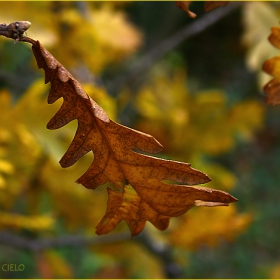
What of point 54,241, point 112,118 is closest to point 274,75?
point 112,118

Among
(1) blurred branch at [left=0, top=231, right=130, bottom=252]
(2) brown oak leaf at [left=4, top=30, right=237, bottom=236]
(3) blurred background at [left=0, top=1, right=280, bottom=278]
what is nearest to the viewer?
(2) brown oak leaf at [left=4, top=30, right=237, bottom=236]

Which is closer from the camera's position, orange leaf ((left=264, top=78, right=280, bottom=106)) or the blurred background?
orange leaf ((left=264, top=78, right=280, bottom=106))

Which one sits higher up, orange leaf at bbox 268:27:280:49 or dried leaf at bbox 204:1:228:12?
dried leaf at bbox 204:1:228:12

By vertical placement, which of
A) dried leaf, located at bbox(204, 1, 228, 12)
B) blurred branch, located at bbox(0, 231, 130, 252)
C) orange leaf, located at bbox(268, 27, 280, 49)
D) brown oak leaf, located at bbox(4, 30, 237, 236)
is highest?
dried leaf, located at bbox(204, 1, 228, 12)

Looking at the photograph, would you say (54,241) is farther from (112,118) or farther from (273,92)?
(273,92)

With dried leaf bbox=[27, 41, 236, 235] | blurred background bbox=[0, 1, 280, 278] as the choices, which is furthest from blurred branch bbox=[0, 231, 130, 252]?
dried leaf bbox=[27, 41, 236, 235]

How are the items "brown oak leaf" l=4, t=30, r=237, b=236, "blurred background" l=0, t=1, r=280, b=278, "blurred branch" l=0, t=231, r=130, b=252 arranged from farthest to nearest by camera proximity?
"blurred branch" l=0, t=231, r=130, b=252, "blurred background" l=0, t=1, r=280, b=278, "brown oak leaf" l=4, t=30, r=237, b=236

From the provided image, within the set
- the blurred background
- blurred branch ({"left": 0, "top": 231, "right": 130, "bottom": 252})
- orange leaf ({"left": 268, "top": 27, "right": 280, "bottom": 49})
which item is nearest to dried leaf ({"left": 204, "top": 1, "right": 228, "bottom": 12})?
orange leaf ({"left": 268, "top": 27, "right": 280, "bottom": 49})

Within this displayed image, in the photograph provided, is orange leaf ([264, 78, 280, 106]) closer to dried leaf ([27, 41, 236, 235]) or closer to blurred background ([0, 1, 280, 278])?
dried leaf ([27, 41, 236, 235])

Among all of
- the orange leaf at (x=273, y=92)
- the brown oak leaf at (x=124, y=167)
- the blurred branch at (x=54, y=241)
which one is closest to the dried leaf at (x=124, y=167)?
the brown oak leaf at (x=124, y=167)
